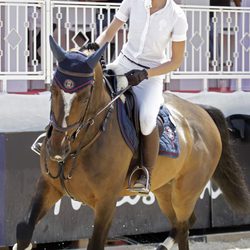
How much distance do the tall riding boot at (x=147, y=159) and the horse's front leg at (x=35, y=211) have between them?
729 mm

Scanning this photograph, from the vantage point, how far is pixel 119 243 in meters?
9.73

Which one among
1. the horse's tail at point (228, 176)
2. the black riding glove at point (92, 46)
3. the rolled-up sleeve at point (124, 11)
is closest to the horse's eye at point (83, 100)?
the black riding glove at point (92, 46)

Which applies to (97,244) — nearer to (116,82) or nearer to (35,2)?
(116,82)

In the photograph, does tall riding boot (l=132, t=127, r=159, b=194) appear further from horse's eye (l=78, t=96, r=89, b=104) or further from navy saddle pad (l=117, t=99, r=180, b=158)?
horse's eye (l=78, t=96, r=89, b=104)

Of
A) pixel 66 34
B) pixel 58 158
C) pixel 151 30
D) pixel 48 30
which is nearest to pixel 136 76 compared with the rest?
pixel 151 30

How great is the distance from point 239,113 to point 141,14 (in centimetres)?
348

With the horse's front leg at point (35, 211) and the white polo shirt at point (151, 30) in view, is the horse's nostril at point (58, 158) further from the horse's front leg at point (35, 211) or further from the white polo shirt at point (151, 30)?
the white polo shirt at point (151, 30)

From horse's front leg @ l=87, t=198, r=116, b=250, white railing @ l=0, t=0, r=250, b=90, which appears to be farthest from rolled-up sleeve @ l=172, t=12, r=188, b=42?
white railing @ l=0, t=0, r=250, b=90

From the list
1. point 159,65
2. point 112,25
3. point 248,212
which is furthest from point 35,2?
point 248,212

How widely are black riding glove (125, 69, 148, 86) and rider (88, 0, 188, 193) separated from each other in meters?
0.10

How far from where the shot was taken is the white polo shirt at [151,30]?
688 cm

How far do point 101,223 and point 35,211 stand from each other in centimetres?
56

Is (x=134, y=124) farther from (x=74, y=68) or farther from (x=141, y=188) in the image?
(x=74, y=68)

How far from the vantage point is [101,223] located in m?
6.34
